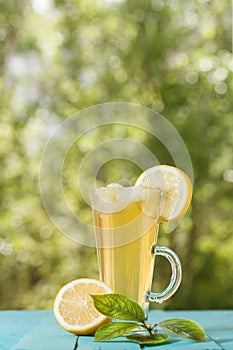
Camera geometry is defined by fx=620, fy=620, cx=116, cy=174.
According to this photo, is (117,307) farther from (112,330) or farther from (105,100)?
(105,100)

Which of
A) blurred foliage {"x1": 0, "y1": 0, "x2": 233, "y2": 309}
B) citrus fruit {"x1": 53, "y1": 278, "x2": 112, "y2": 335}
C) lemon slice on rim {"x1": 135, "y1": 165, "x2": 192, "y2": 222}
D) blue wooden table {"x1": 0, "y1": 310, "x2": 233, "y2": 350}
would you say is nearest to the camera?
blue wooden table {"x1": 0, "y1": 310, "x2": 233, "y2": 350}

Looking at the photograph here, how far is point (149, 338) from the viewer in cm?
95

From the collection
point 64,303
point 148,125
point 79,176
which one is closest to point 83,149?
point 79,176

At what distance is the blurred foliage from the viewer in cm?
306

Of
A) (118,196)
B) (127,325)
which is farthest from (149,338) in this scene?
(118,196)

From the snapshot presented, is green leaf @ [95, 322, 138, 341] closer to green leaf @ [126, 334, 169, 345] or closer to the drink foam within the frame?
green leaf @ [126, 334, 169, 345]

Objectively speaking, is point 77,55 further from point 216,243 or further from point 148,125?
point 216,243

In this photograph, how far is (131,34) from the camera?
315 cm

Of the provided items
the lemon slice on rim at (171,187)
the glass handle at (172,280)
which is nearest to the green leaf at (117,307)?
the glass handle at (172,280)

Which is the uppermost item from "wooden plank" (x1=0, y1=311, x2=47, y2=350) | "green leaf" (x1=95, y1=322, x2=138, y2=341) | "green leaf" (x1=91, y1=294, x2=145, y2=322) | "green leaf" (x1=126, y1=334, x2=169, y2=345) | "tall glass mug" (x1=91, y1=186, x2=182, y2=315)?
"tall glass mug" (x1=91, y1=186, x2=182, y2=315)

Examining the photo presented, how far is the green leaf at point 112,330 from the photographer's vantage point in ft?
3.02

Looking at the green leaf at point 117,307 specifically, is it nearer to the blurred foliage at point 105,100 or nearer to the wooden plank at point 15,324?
the wooden plank at point 15,324

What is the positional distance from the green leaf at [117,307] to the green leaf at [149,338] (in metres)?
0.03

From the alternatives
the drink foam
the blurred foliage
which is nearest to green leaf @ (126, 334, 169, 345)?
the drink foam
